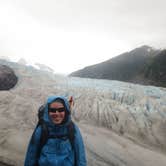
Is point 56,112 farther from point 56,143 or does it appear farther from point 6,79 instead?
point 6,79

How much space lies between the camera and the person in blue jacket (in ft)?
8.65

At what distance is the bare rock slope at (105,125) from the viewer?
507cm

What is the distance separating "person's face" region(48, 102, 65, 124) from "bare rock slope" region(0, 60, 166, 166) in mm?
2609

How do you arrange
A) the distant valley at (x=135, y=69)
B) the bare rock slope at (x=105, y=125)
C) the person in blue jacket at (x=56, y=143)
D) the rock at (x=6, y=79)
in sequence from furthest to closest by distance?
the distant valley at (x=135, y=69) < the rock at (x=6, y=79) < the bare rock slope at (x=105, y=125) < the person in blue jacket at (x=56, y=143)

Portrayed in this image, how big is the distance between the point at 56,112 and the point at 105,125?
4.41 m

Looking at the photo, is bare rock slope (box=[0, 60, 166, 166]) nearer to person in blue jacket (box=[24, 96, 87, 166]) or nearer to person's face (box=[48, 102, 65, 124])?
person in blue jacket (box=[24, 96, 87, 166])

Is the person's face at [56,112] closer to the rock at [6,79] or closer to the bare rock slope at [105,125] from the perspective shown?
the bare rock slope at [105,125]

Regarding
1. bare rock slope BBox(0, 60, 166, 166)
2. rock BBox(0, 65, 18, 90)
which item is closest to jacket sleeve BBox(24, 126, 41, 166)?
bare rock slope BBox(0, 60, 166, 166)

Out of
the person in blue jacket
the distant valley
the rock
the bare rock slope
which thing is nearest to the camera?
the person in blue jacket

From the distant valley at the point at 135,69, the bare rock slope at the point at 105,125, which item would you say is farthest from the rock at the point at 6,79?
the distant valley at the point at 135,69

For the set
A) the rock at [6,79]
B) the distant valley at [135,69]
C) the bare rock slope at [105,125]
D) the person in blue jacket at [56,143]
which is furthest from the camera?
the distant valley at [135,69]

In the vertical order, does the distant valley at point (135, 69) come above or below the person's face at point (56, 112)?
above

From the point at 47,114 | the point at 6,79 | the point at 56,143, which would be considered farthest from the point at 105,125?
the point at 6,79

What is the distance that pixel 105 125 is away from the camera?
6754mm
